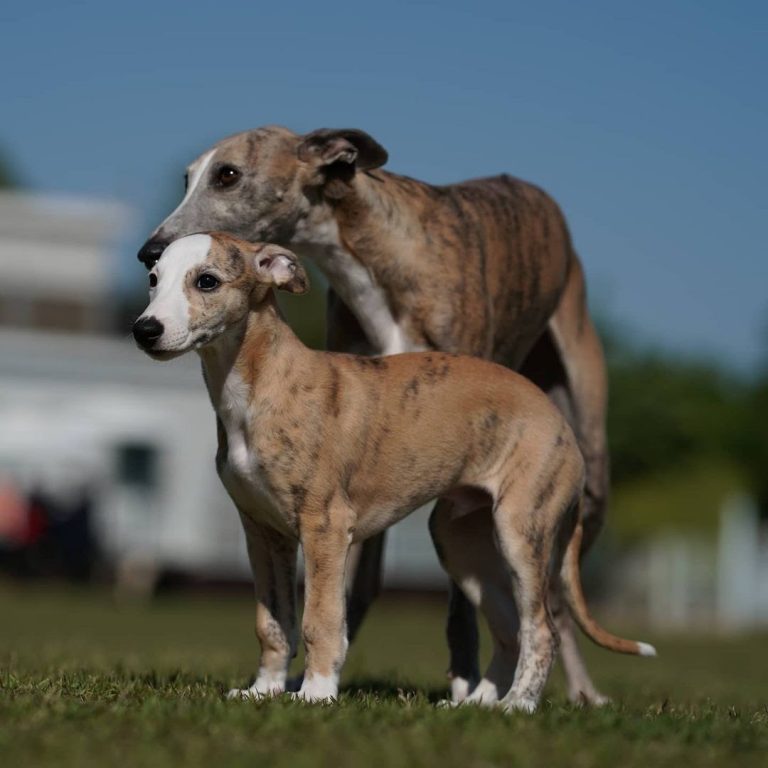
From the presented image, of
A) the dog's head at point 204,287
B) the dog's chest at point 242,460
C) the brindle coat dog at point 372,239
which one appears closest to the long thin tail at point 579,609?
the brindle coat dog at point 372,239

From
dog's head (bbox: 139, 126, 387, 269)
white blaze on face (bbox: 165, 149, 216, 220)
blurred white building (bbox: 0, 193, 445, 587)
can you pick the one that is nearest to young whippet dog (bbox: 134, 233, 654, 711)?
dog's head (bbox: 139, 126, 387, 269)

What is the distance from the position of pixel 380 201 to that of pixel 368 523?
1921 mm

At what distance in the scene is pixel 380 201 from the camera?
7.82 metres

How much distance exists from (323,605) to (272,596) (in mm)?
628

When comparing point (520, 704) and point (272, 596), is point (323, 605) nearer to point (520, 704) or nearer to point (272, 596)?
point (272, 596)

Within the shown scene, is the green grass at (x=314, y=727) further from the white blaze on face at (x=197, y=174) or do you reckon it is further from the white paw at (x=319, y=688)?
the white blaze on face at (x=197, y=174)

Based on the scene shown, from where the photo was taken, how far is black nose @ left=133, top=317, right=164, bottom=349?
5941 millimetres

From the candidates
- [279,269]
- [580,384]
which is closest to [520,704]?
[279,269]

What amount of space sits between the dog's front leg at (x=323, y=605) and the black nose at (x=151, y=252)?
1.42 meters

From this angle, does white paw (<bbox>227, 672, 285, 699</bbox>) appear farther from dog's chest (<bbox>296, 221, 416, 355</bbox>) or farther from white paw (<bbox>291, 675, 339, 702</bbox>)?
dog's chest (<bbox>296, 221, 416, 355</bbox>)

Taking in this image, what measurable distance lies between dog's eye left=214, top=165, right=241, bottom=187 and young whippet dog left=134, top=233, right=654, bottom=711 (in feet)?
3.99

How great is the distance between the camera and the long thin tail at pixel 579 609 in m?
7.11

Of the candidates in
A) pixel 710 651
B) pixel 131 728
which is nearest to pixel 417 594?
pixel 710 651

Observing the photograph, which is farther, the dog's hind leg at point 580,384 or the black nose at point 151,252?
the dog's hind leg at point 580,384
